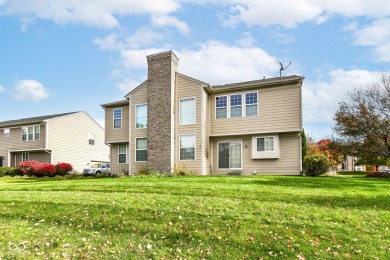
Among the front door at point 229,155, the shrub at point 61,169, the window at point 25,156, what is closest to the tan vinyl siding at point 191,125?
the front door at point 229,155

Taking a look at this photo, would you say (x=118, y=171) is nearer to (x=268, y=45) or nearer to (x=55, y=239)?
(x=268, y=45)

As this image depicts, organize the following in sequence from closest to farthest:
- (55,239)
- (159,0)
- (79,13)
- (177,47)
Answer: (55,239) → (159,0) → (79,13) → (177,47)

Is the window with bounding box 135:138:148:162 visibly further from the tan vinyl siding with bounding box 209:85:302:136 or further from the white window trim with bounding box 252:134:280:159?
the white window trim with bounding box 252:134:280:159

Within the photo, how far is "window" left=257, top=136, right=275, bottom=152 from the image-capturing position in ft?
57.1

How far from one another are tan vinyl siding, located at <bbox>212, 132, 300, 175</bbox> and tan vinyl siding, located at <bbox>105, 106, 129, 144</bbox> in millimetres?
8762

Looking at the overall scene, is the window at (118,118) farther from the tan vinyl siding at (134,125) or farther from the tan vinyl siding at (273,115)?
the tan vinyl siding at (273,115)

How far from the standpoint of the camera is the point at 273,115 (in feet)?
56.9

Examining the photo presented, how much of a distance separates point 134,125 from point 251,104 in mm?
7987

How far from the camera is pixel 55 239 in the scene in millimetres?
4898

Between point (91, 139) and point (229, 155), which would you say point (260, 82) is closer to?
point (229, 155)

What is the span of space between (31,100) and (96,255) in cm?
2846

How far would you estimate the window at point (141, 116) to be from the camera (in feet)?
63.8

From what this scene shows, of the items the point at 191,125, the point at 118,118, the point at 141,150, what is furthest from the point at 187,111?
the point at 118,118

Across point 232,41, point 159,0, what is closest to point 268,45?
point 232,41
